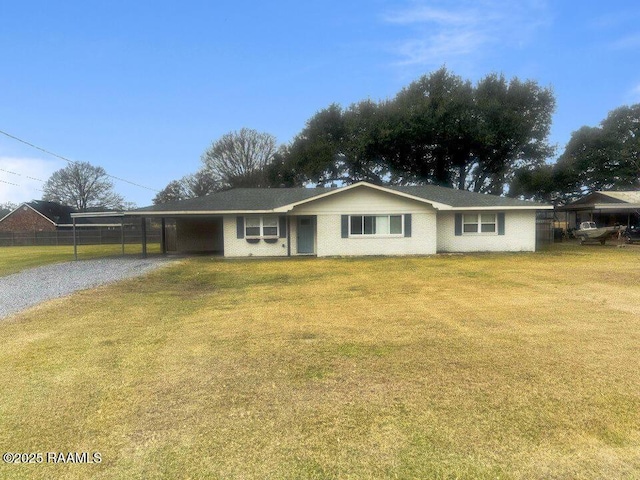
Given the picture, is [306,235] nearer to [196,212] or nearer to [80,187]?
[196,212]

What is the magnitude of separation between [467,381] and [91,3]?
1679 cm

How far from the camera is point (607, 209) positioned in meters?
24.7

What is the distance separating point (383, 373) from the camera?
13.3 ft

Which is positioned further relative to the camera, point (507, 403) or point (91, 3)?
point (91, 3)

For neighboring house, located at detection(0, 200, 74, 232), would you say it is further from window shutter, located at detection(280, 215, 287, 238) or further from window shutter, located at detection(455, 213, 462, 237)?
window shutter, located at detection(455, 213, 462, 237)

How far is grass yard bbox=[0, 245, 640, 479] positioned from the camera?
262 centimetres

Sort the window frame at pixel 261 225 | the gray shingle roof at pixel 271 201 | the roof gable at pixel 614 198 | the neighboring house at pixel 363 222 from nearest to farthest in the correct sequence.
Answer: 1. the neighboring house at pixel 363 222
2. the gray shingle roof at pixel 271 201
3. the window frame at pixel 261 225
4. the roof gable at pixel 614 198

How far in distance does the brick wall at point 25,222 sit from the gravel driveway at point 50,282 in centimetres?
3134

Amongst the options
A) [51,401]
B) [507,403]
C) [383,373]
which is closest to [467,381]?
[507,403]

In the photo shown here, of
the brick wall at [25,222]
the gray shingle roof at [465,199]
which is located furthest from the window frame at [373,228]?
the brick wall at [25,222]

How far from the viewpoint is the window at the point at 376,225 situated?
1739 centimetres

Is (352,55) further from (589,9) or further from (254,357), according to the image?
(254,357)

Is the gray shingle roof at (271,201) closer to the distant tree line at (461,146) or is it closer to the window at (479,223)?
the window at (479,223)

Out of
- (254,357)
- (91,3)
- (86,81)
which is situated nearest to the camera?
(254,357)
